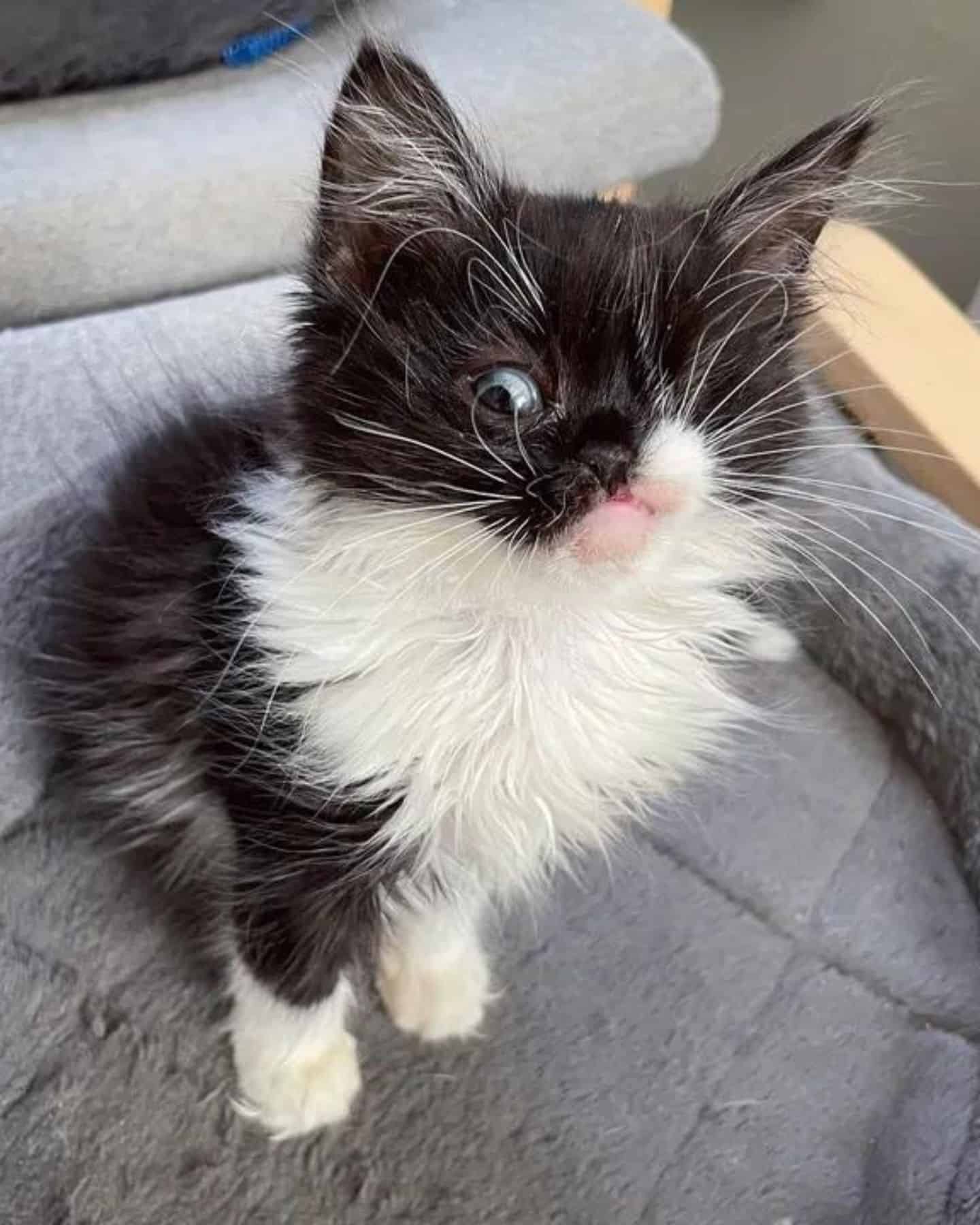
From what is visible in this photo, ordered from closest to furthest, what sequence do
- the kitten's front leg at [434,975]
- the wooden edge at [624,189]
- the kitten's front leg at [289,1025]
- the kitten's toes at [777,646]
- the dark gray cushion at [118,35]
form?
the kitten's front leg at [289,1025] → the kitten's front leg at [434,975] → the kitten's toes at [777,646] → the dark gray cushion at [118,35] → the wooden edge at [624,189]

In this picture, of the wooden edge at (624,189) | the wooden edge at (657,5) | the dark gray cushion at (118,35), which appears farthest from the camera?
the wooden edge at (657,5)

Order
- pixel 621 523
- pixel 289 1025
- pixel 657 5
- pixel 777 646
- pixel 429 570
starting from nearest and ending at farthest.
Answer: pixel 621 523 → pixel 429 570 → pixel 289 1025 → pixel 777 646 → pixel 657 5

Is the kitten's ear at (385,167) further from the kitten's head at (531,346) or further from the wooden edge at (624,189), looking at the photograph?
the wooden edge at (624,189)

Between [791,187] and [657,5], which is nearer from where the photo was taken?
[791,187]

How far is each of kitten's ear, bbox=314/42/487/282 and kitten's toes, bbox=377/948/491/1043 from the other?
22.9 inches

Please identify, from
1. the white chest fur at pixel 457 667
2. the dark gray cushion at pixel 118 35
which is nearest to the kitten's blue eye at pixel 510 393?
the white chest fur at pixel 457 667

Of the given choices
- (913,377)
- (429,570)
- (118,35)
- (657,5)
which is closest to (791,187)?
(429,570)

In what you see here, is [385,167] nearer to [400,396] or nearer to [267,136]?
[400,396]

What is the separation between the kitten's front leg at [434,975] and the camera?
1.05m

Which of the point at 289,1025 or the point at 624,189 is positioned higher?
the point at 624,189

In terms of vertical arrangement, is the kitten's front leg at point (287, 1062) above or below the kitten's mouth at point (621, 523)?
below

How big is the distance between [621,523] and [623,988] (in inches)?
22.5

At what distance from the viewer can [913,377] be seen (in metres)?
1.33

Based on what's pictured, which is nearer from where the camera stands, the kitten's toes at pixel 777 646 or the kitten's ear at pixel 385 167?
the kitten's ear at pixel 385 167
